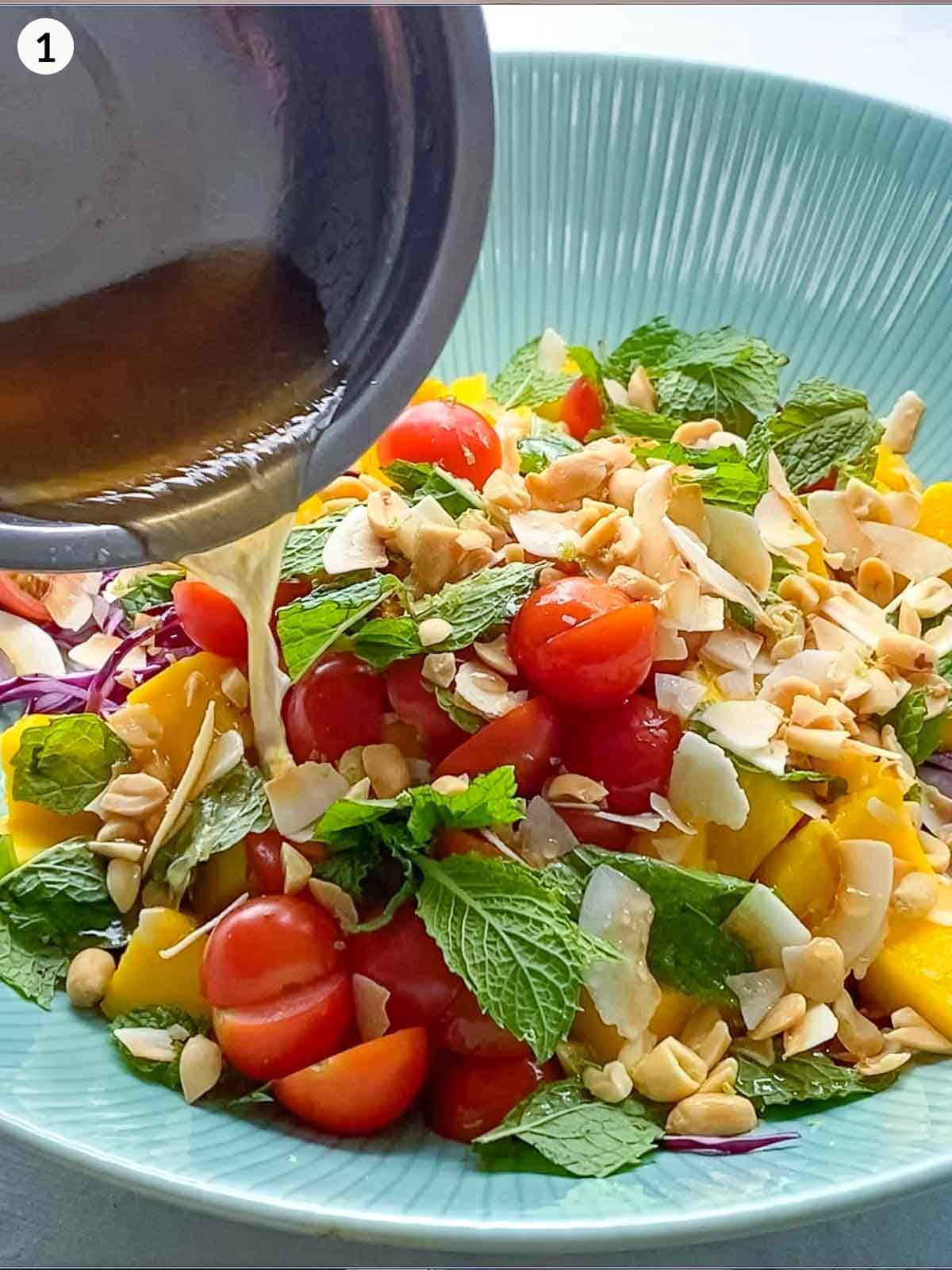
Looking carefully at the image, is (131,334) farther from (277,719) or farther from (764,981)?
(764,981)

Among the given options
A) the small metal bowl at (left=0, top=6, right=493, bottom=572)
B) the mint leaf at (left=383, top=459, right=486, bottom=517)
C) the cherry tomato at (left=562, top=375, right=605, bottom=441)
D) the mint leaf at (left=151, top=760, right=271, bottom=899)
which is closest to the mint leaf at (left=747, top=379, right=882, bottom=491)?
the cherry tomato at (left=562, top=375, right=605, bottom=441)

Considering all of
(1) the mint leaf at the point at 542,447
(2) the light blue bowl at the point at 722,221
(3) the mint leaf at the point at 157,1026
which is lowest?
(3) the mint leaf at the point at 157,1026

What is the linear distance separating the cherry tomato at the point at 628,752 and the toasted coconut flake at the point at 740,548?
0.94ft

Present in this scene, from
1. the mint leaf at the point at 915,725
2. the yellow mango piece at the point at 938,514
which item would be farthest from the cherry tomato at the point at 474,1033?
the yellow mango piece at the point at 938,514

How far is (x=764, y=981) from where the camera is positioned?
5.52 ft

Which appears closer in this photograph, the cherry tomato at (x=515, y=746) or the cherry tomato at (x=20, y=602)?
the cherry tomato at (x=515, y=746)

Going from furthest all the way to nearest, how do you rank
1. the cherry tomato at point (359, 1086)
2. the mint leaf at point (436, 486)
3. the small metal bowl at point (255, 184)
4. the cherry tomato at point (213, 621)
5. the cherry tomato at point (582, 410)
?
the cherry tomato at point (582, 410) → the mint leaf at point (436, 486) → the cherry tomato at point (213, 621) → the cherry tomato at point (359, 1086) → the small metal bowl at point (255, 184)

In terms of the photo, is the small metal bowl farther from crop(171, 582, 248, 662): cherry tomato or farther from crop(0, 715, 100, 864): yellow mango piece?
crop(0, 715, 100, 864): yellow mango piece

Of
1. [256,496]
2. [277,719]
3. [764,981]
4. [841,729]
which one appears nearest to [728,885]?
[764,981]

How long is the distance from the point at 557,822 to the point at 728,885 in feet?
0.68

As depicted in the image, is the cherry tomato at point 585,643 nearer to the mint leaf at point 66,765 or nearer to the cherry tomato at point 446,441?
the cherry tomato at point 446,441

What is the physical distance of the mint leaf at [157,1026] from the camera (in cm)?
164

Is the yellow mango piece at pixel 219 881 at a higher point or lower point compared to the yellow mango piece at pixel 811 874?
lower

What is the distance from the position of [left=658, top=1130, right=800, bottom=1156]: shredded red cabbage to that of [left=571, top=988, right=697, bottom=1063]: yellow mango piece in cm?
13
